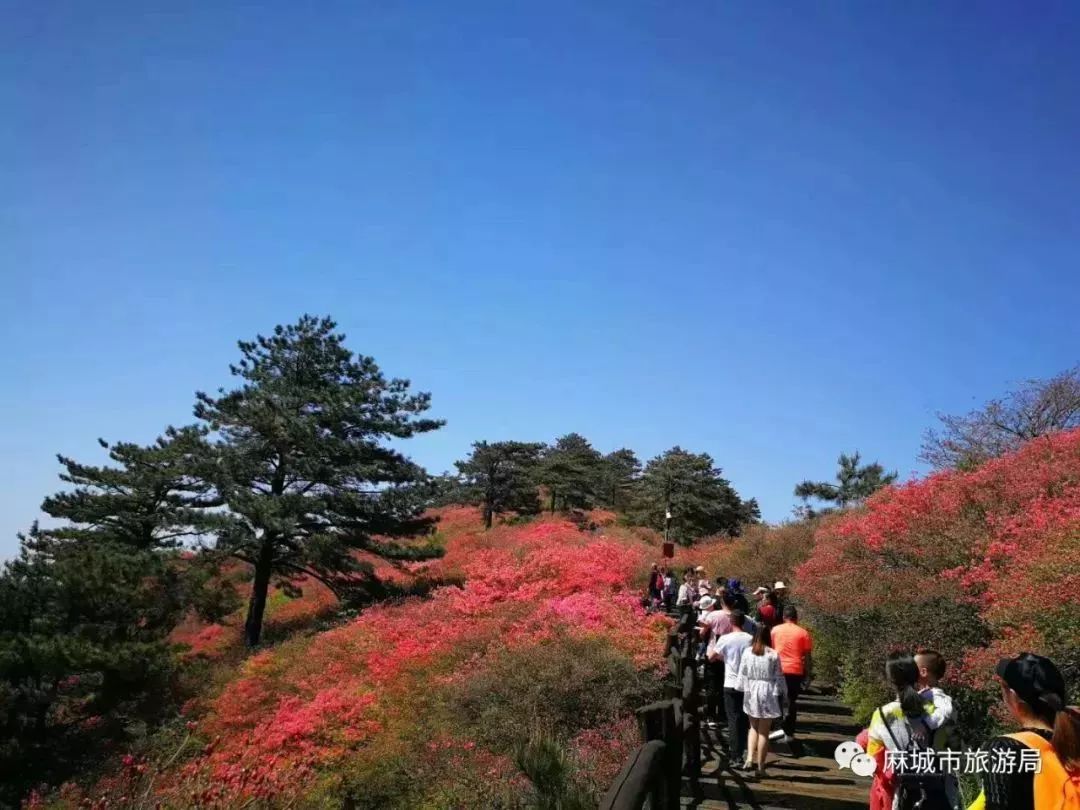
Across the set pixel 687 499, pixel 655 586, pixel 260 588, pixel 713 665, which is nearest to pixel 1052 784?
pixel 713 665

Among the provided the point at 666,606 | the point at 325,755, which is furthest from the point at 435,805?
the point at 666,606

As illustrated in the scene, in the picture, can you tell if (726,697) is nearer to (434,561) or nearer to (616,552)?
(616,552)

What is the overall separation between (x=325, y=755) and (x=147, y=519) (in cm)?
1277

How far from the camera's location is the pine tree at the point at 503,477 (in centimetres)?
4128

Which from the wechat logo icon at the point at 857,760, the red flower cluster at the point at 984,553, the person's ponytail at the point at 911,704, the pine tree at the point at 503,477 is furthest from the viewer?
the pine tree at the point at 503,477

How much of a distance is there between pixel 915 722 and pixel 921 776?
0.28 meters

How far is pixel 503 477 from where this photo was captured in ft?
136

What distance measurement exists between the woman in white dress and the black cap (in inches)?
159

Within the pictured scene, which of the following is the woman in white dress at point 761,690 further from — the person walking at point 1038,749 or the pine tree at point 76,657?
the pine tree at point 76,657

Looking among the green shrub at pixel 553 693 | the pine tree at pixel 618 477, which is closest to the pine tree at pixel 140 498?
the green shrub at pixel 553 693

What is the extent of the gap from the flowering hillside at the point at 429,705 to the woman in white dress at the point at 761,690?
2.00 meters

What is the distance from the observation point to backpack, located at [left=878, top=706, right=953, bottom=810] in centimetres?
388

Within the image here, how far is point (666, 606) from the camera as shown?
15.8m

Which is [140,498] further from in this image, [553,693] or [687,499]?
[687,499]
